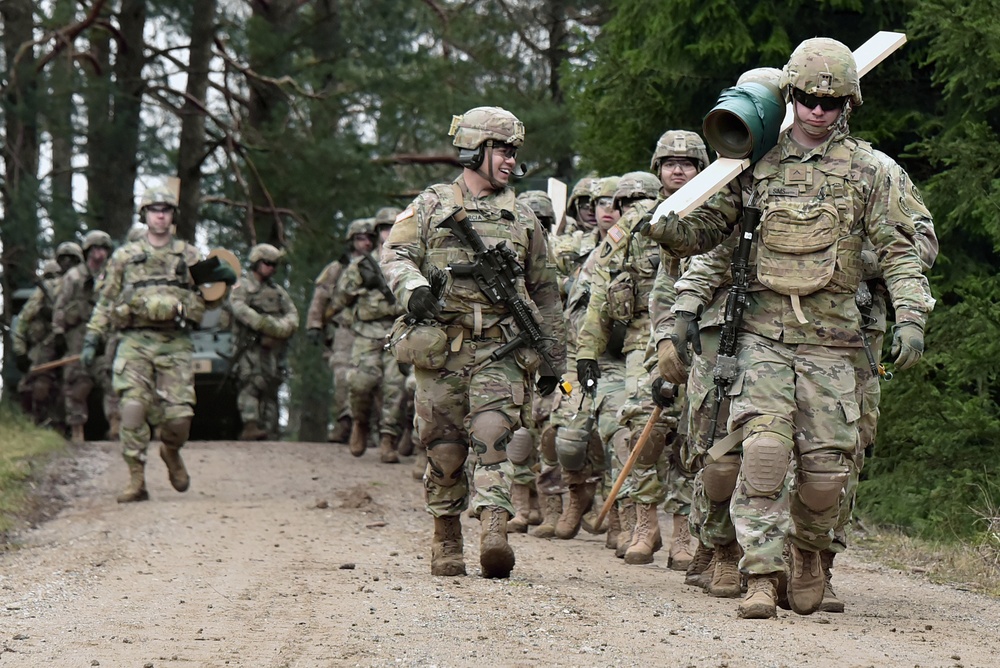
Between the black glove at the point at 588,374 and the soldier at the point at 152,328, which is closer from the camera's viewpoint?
the black glove at the point at 588,374

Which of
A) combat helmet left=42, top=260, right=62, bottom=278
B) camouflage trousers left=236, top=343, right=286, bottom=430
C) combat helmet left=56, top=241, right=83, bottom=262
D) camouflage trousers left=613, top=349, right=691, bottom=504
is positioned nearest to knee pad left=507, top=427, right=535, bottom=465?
camouflage trousers left=613, top=349, right=691, bottom=504

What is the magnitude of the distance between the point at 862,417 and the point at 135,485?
7.18m

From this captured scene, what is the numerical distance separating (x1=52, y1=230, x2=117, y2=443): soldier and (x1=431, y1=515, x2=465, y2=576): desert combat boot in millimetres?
11426

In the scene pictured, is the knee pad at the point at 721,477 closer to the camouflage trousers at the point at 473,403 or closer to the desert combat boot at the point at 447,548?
the camouflage trousers at the point at 473,403

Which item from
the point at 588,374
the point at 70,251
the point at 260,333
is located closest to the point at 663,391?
the point at 588,374

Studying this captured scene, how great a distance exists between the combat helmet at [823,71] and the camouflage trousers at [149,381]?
7.13 meters

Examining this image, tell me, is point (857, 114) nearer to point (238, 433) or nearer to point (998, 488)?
point (998, 488)

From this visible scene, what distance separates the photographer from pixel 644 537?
10195 millimetres

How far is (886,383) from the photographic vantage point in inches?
458

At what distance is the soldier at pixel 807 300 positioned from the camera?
7445 millimetres

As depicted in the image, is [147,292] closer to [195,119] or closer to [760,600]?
[760,600]

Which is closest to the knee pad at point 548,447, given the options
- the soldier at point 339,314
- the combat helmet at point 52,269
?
the soldier at point 339,314

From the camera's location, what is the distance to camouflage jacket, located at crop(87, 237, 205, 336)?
13.4m

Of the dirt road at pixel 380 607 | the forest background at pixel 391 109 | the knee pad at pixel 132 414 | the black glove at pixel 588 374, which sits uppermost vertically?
the forest background at pixel 391 109
